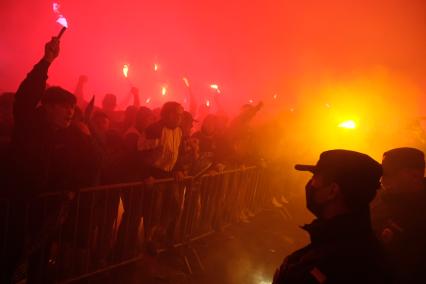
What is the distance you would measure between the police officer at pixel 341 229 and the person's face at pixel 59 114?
109 inches

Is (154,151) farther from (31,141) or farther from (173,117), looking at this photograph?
(31,141)

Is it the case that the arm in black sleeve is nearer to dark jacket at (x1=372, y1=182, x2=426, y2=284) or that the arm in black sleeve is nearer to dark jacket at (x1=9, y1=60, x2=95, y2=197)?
dark jacket at (x1=9, y1=60, x2=95, y2=197)

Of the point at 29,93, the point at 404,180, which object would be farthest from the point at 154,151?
the point at 404,180

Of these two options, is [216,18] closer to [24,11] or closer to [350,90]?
[350,90]

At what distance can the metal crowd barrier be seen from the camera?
3.24 m

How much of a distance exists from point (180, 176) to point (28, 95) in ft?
8.00

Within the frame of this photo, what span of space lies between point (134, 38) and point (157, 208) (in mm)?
12258

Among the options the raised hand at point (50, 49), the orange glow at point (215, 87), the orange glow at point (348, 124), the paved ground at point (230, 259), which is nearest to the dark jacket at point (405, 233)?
the paved ground at point (230, 259)

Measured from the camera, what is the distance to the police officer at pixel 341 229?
1518 millimetres

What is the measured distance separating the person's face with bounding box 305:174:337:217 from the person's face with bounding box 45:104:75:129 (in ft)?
9.06

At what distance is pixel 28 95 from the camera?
322 cm

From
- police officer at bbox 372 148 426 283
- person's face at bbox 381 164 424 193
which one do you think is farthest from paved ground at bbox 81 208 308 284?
person's face at bbox 381 164 424 193

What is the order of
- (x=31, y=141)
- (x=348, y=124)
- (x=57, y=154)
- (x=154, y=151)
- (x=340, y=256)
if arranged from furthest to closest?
(x=348, y=124) < (x=154, y=151) < (x=57, y=154) < (x=31, y=141) < (x=340, y=256)

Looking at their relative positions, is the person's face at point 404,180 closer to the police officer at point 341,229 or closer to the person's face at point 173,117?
the police officer at point 341,229
